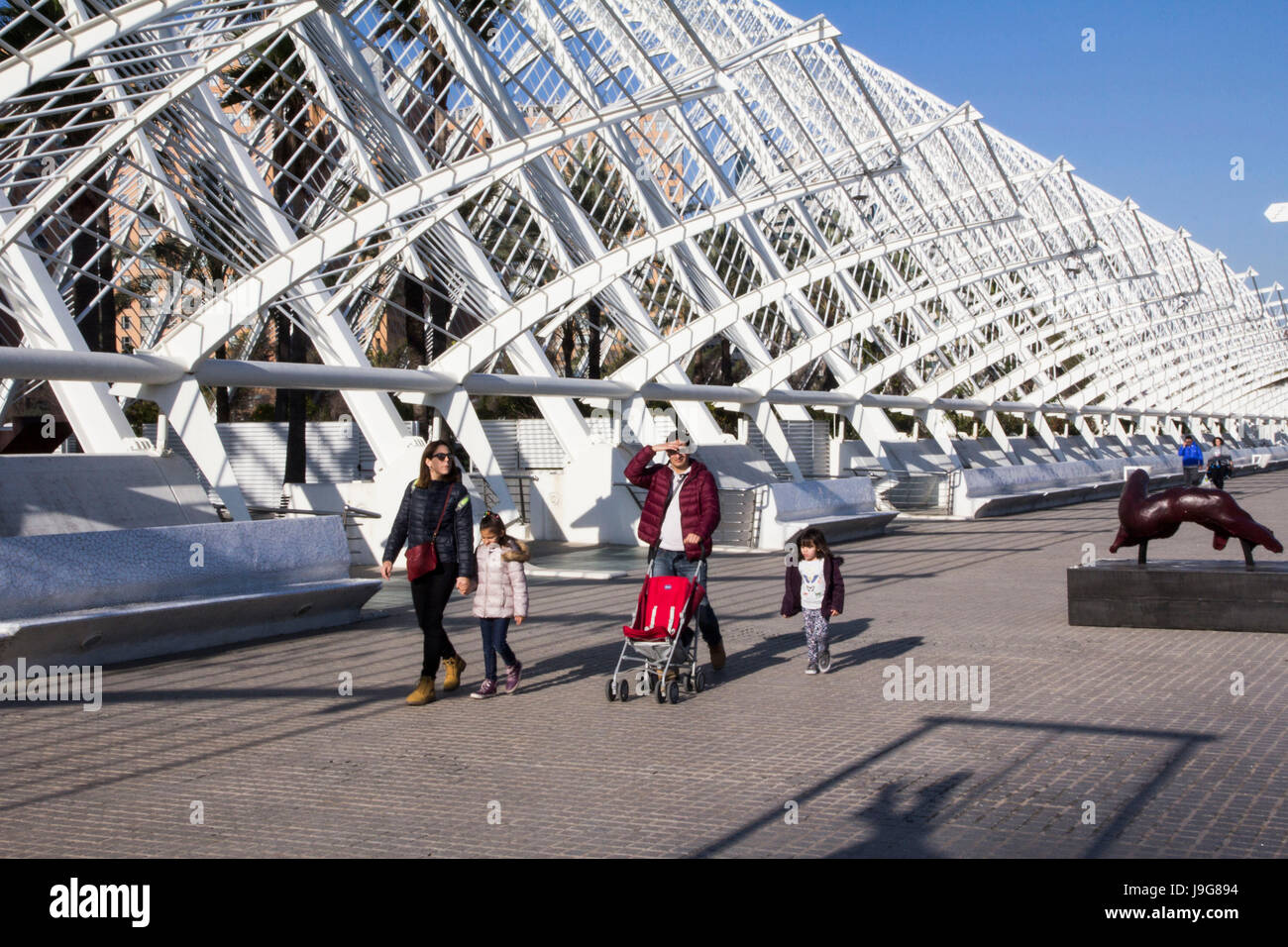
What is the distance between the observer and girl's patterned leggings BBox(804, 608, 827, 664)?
9.18m

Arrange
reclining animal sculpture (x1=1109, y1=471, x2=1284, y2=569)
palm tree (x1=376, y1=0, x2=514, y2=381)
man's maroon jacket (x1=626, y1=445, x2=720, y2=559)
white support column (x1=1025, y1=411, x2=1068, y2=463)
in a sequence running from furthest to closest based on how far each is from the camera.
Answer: white support column (x1=1025, y1=411, x2=1068, y2=463)
palm tree (x1=376, y1=0, x2=514, y2=381)
reclining animal sculpture (x1=1109, y1=471, x2=1284, y2=569)
man's maroon jacket (x1=626, y1=445, x2=720, y2=559)

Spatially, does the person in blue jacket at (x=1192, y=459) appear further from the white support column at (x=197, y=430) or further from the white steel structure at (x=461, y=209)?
the white support column at (x=197, y=430)

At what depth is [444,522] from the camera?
8438mm

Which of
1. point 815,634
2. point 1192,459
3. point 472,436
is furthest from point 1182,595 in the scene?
Result: point 1192,459

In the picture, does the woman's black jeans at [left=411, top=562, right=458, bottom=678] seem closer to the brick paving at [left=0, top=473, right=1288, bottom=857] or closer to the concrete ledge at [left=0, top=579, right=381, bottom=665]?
the brick paving at [left=0, top=473, right=1288, bottom=857]

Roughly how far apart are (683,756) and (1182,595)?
620 centimetres

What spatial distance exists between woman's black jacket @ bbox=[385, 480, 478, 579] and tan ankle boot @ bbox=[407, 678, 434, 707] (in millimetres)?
695

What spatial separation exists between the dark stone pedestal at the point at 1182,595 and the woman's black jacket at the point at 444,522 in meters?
5.63

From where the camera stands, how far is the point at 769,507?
67.3 ft

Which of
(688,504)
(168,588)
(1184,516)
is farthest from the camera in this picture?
(1184,516)

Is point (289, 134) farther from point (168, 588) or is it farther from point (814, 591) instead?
point (814, 591)

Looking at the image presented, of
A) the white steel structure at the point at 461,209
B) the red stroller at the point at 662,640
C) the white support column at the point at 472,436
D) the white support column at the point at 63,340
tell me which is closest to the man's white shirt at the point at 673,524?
the red stroller at the point at 662,640

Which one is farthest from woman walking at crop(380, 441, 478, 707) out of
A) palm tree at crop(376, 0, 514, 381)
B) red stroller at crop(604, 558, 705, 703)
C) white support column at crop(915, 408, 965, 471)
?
white support column at crop(915, 408, 965, 471)
